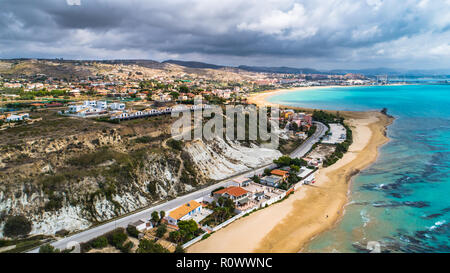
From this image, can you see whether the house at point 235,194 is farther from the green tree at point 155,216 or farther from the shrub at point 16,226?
the shrub at point 16,226

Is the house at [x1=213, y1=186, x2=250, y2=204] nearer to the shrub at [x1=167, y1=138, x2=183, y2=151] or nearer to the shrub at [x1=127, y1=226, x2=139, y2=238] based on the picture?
the shrub at [x1=167, y1=138, x2=183, y2=151]

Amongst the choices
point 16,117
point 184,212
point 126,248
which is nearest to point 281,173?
point 184,212

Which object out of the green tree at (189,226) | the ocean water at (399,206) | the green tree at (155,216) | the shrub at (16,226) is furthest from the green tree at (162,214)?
the ocean water at (399,206)

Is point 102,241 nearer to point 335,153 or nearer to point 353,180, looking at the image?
point 353,180

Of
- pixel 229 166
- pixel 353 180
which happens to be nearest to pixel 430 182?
pixel 353 180

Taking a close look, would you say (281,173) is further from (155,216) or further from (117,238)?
(117,238)

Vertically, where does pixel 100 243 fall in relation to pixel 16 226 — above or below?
below

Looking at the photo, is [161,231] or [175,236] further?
[161,231]
